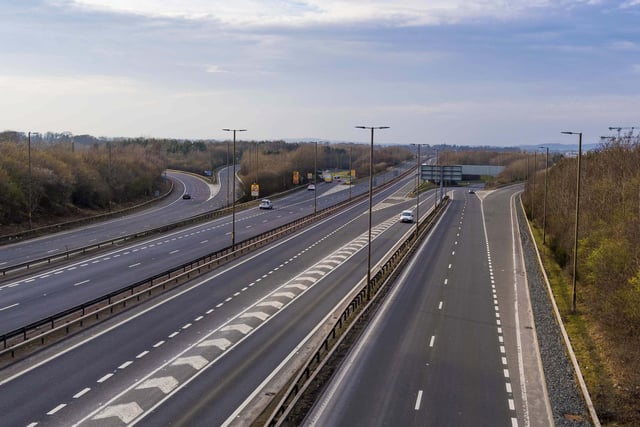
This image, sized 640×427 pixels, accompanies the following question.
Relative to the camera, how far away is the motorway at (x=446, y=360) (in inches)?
797

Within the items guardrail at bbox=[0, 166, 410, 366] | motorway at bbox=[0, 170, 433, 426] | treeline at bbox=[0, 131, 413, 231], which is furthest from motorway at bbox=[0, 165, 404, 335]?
treeline at bbox=[0, 131, 413, 231]

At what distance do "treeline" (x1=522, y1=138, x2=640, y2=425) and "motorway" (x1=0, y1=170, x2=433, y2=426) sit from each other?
12860mm

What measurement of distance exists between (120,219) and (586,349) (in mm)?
56892

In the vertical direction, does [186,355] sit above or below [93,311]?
below

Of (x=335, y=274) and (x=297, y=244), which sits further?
(x=297, y=244)

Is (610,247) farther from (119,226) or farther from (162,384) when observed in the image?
(119,226)

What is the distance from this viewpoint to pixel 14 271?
1598 inches

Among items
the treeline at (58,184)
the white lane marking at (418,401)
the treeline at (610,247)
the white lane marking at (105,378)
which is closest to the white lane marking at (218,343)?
the white lane marking at (105,378)

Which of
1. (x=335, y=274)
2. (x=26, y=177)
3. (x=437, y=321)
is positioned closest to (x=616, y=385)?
(x=437, y=321)

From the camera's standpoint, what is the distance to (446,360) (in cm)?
2566

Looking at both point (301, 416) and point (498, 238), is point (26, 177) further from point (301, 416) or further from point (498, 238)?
point (301, 416)

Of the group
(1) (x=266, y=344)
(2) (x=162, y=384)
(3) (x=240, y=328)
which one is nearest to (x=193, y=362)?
(2) (x=162, y=384)

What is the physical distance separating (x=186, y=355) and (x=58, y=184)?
55353mm

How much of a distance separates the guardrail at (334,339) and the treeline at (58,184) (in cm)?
3533
